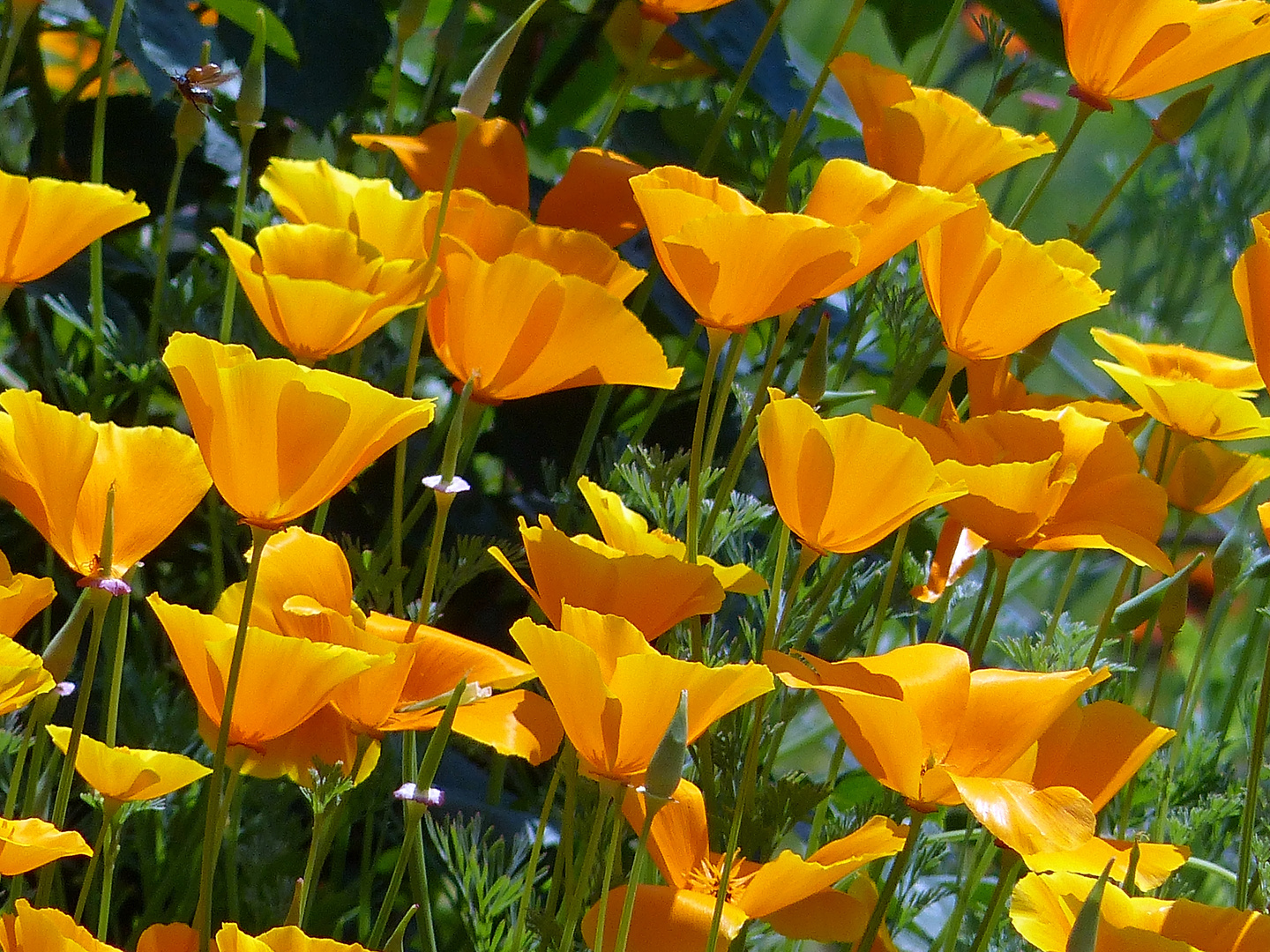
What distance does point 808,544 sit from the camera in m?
0.45

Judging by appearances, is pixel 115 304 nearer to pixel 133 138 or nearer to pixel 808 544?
pixel 133 138

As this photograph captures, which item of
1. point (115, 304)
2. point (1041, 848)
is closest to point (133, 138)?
point (115, 304)

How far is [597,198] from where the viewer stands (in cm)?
65

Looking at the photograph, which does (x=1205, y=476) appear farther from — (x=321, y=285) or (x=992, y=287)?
(x=321, y=285)

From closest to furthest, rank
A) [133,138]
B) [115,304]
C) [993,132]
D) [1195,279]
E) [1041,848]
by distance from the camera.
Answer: [1041,848] → [993,132] → [115,304] → [133,138] → [1195,279]


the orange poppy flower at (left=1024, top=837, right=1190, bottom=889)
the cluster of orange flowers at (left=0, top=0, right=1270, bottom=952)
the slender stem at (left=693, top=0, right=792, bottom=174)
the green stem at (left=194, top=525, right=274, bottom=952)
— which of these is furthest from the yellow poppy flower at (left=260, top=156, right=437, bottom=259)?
the orange poppy flower at (left=1024, top=837, right=1190, bottom=889)

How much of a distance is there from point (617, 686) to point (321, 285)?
172mm

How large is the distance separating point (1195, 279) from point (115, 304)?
92 centimetres

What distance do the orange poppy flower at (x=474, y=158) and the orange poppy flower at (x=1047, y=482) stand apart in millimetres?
242

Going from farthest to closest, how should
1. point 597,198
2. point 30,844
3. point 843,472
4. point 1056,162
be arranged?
point 597,198, point 1056,162, point 843,472, point 30,844

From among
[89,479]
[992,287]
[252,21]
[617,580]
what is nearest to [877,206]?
[992,287]

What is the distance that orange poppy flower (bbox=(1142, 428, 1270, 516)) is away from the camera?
564 mm

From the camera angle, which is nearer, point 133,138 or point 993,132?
point 993,132

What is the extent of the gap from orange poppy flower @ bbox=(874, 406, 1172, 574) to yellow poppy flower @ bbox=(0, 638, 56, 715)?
0.85 ft
